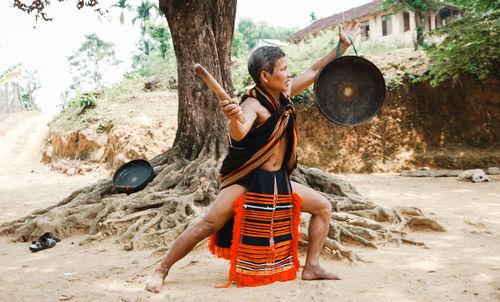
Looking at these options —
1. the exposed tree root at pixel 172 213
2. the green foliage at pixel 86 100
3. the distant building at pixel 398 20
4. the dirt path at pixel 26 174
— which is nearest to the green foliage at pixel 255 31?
the distant building at pixel 398 20

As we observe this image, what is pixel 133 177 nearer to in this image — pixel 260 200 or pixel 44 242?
pixel 44 242

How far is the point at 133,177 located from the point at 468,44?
889 centimetres

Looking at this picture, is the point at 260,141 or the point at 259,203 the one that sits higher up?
the point at 260,141

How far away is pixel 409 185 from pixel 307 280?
6.05 metres

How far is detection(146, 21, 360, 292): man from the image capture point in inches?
99.0

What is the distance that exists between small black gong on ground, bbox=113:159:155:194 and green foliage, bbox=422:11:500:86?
739 cm

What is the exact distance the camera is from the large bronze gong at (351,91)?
332 centimetres

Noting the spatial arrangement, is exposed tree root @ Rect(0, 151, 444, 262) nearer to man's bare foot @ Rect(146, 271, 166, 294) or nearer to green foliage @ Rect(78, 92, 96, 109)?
man's bare foot @ Rect(146, 271, 166, 294)

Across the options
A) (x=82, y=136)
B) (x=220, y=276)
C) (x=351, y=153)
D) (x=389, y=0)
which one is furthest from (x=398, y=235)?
(x=389, y=0)

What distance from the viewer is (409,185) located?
7.93 metres

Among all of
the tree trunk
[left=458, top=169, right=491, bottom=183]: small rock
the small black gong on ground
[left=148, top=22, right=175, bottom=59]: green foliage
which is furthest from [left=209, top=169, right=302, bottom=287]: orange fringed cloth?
[left=148, top=22, right=175, bottom=59]: green foliage

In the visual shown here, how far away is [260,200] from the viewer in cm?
253

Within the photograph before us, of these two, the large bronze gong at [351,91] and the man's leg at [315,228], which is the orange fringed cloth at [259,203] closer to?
the man's leg at [315,228]

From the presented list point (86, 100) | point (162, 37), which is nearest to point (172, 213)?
point (86, 100)
